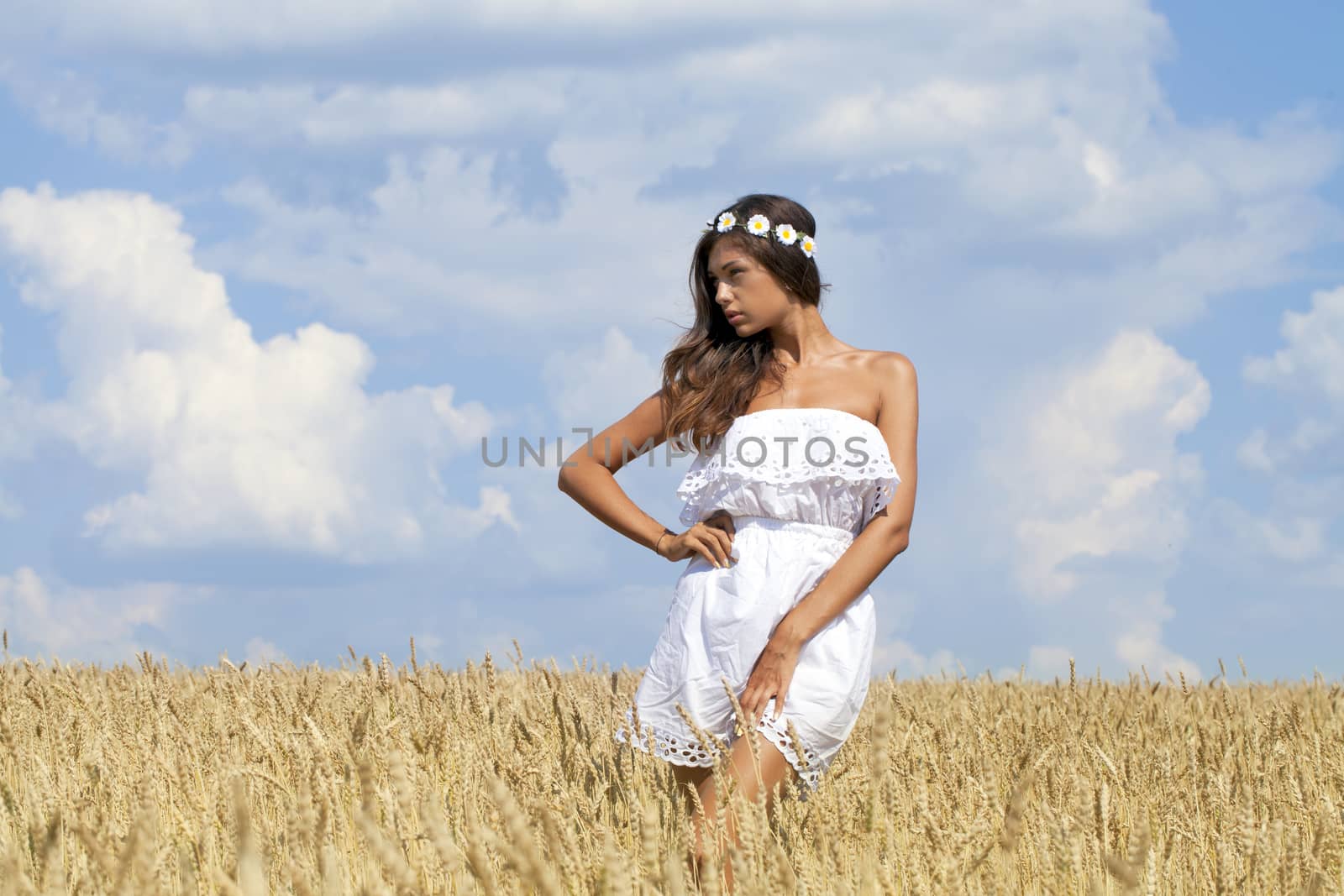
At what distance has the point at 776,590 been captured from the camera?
10.8ft

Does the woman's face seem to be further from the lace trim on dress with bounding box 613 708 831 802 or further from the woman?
the lace trim on dress with bounding box 613 708 831 802

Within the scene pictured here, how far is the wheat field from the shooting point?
198 cm

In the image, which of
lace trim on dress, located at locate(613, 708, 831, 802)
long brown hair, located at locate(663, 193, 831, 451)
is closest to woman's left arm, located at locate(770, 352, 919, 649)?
lace trim on dress, located at locate(613, 708, 831, 802)

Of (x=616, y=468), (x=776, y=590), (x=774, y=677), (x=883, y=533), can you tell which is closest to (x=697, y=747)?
(x=774, y=677)

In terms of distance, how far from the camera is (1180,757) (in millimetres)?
4699

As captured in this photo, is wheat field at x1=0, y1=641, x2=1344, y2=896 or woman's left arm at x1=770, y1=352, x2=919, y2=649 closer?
wheat field at x1=0, y1=641, x2=1344, y2=896

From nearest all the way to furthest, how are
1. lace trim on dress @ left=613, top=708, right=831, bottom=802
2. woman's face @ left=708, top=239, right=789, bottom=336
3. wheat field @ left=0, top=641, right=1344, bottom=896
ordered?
wheat field @ left=0, top=641, right=1344, bottom=896
lace trim on dress @ left=613, top=708, right=831, bottom=802
woman's face @ left=708, top=239, right=789, bottom=336

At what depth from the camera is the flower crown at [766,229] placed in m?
3.68

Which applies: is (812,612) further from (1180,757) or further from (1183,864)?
(1180,757)

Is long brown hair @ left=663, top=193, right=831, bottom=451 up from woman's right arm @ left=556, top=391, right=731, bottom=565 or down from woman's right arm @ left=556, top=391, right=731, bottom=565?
up

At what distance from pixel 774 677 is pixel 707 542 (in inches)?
16.2

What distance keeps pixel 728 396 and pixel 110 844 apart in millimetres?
1930

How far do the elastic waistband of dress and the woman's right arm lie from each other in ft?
1.00

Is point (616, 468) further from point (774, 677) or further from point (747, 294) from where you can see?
point (774, 677)
